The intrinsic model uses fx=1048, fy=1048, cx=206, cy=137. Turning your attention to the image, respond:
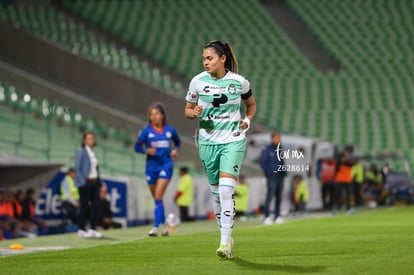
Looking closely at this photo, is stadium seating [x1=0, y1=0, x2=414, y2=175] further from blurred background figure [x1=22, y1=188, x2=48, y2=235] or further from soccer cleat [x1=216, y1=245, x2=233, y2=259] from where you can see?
soccer cleat [x1=216, y1=245, x2=233, y2=259]

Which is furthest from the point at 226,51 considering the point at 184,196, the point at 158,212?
the point at 184,196

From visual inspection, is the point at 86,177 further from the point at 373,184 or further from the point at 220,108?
the point at 373,184

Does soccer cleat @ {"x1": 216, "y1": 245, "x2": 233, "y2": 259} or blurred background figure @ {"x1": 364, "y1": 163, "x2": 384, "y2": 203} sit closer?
soccer cleat @ {"x1": 216, "y1": 245, "x2": 233, "y2": 259}

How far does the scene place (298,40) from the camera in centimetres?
4762

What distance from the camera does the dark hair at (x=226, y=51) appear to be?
1128cm

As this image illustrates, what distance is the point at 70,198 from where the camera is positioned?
23.7 metres

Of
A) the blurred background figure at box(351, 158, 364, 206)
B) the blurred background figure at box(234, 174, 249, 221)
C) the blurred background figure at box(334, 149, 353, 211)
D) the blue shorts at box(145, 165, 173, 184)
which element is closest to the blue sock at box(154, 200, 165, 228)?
the blue shorts at box(145, 165, 173, 184)

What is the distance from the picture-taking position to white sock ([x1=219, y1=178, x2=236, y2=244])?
1093cm

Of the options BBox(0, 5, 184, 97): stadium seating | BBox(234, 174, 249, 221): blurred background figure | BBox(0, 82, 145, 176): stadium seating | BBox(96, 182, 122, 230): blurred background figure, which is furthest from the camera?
BBox(0, 5, 184, 97): stadium seating

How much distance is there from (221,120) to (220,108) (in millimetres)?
134

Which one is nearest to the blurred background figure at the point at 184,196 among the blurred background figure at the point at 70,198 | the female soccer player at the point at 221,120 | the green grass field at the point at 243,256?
the blurred background figure at the point at 70,198

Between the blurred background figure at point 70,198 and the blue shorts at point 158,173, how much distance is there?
6.27 m

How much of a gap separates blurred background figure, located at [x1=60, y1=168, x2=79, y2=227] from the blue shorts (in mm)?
6275

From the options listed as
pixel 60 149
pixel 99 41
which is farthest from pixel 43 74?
pixel 60 149
